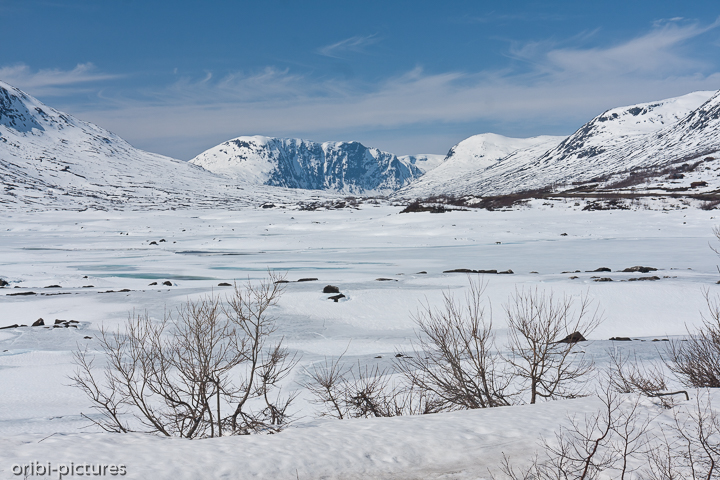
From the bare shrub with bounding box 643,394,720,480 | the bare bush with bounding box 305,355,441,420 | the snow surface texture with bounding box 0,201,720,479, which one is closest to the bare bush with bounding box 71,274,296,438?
the snow surface texture with bounding box 0,201,720,479

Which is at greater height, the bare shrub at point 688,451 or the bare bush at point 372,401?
the bare shrub at point 688,451

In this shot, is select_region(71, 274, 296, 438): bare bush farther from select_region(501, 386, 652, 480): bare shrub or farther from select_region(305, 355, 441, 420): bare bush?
select_region(501, 386, 652, 480): bare shrub

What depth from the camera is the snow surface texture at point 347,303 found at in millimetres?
5117

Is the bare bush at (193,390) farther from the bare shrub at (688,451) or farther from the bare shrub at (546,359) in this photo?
the bare shrub at (688,451)

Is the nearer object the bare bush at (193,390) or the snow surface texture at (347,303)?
the snow surface texture at (347,303)

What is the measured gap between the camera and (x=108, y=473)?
4465 mm

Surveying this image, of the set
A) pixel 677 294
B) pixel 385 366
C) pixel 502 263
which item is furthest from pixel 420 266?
pixel 385 366

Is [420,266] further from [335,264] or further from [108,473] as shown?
[108,473]

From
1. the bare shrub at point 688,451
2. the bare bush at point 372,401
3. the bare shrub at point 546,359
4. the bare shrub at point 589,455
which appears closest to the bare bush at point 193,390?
the bare bush at point 372,401

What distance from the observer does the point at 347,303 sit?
1888cm

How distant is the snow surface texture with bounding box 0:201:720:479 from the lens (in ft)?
16.8

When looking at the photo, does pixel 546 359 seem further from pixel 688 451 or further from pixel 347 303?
pixel 347 303

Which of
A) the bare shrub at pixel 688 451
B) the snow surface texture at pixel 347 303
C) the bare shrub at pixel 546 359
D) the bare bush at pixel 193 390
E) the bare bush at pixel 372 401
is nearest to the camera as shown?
the bare shrub at pixel 688 451

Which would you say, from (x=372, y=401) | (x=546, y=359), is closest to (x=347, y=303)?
(x=372, y=401)
